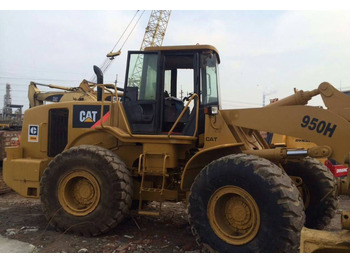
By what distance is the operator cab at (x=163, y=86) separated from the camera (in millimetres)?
4840

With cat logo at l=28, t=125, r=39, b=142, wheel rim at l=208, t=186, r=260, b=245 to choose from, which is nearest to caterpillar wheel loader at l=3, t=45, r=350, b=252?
wheel rim at l=208, t=186, r=260, b=245

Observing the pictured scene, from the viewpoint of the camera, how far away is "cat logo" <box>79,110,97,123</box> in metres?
5.30

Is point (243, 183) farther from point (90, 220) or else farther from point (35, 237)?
point (35, 237)

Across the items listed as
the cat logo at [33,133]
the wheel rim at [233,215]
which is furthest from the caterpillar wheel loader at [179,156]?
the cat logo at [33,133]

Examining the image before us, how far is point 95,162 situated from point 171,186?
1201 mm

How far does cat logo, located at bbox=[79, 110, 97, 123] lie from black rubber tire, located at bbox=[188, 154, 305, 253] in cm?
229

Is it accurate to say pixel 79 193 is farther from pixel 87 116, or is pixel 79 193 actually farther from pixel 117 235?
pixel 87 116

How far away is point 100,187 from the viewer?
4586mm

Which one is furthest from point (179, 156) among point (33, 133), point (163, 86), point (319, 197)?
point (33, 133)

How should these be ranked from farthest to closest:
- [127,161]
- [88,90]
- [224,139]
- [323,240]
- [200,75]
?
1. [88,90]
2. [127,161]
3. [200,75]
4. [224,139]
5. [323,240]

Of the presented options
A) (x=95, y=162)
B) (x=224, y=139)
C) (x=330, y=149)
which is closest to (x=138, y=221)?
(x=95, y=162)

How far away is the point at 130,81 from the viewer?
5.08m

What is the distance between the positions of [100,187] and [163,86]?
5.86ft

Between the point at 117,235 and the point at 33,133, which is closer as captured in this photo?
the point at 117,235
